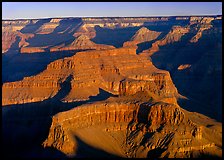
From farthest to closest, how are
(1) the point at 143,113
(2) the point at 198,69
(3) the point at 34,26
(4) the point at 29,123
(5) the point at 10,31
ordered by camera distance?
(3) the point at 34,26 → (5) the point at 10,31 → (2) the point at 198,69 → (4) the point at 29,123 → (1) the point at 143,113

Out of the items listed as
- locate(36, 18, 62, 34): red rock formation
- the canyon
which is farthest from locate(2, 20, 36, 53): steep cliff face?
the canyon

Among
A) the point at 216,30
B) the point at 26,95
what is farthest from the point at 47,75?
the point at 216,30

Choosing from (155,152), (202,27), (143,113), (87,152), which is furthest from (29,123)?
(202,27)

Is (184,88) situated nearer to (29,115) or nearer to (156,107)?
(29,115)

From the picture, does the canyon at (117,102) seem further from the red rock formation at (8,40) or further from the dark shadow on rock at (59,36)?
the red rock formation at (8,40)

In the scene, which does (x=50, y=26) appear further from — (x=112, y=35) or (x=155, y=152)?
(x=155, y=152)
